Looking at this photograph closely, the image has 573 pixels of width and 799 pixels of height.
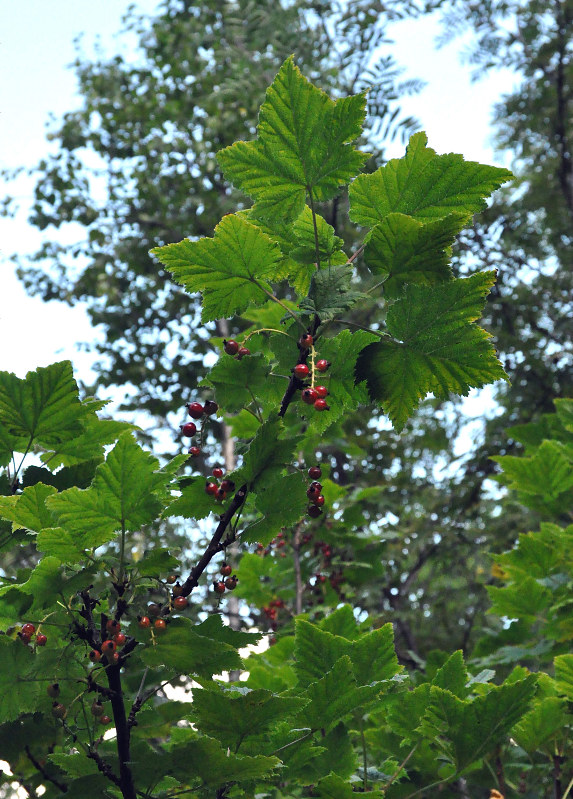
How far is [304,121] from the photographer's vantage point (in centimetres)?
149

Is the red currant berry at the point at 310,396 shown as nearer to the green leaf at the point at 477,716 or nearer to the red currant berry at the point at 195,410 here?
the red currant berry at the point at 195,410

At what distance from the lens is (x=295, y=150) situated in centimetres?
153

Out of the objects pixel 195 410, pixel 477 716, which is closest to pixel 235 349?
pixel 195 410

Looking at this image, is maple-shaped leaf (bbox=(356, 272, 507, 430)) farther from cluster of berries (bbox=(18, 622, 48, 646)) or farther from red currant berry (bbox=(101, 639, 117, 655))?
cluster of berries (bbox=(18, 622, 48, 646))

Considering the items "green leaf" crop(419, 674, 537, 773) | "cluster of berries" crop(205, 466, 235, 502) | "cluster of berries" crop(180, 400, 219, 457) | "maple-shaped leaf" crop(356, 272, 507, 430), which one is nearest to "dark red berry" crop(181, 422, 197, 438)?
"cluster of berries" crop(180, 400, 219, 457)

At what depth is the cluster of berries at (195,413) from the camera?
157 cm

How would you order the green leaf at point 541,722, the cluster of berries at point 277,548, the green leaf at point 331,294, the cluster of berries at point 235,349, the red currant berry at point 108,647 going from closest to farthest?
the red currant berry at point 108,647 < the green leaf at point 331,294 < the cluster of berries at point 235,349 < the green leaf at point 541,722 < the cluster of berries at point 277,548

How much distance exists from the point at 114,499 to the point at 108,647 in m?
0.25

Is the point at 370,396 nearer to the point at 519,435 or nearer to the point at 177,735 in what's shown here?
the point at 177,735

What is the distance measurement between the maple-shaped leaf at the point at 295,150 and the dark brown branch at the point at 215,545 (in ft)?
1.98

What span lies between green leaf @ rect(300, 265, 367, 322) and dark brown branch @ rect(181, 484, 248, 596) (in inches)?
14.1

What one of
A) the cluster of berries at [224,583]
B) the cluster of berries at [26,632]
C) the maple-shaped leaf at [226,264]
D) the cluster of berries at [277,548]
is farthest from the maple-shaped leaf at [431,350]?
the cluster of berries at [277,548]

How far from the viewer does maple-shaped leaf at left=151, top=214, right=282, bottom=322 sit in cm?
146

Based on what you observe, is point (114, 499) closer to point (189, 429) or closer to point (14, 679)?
point (189, 429)
